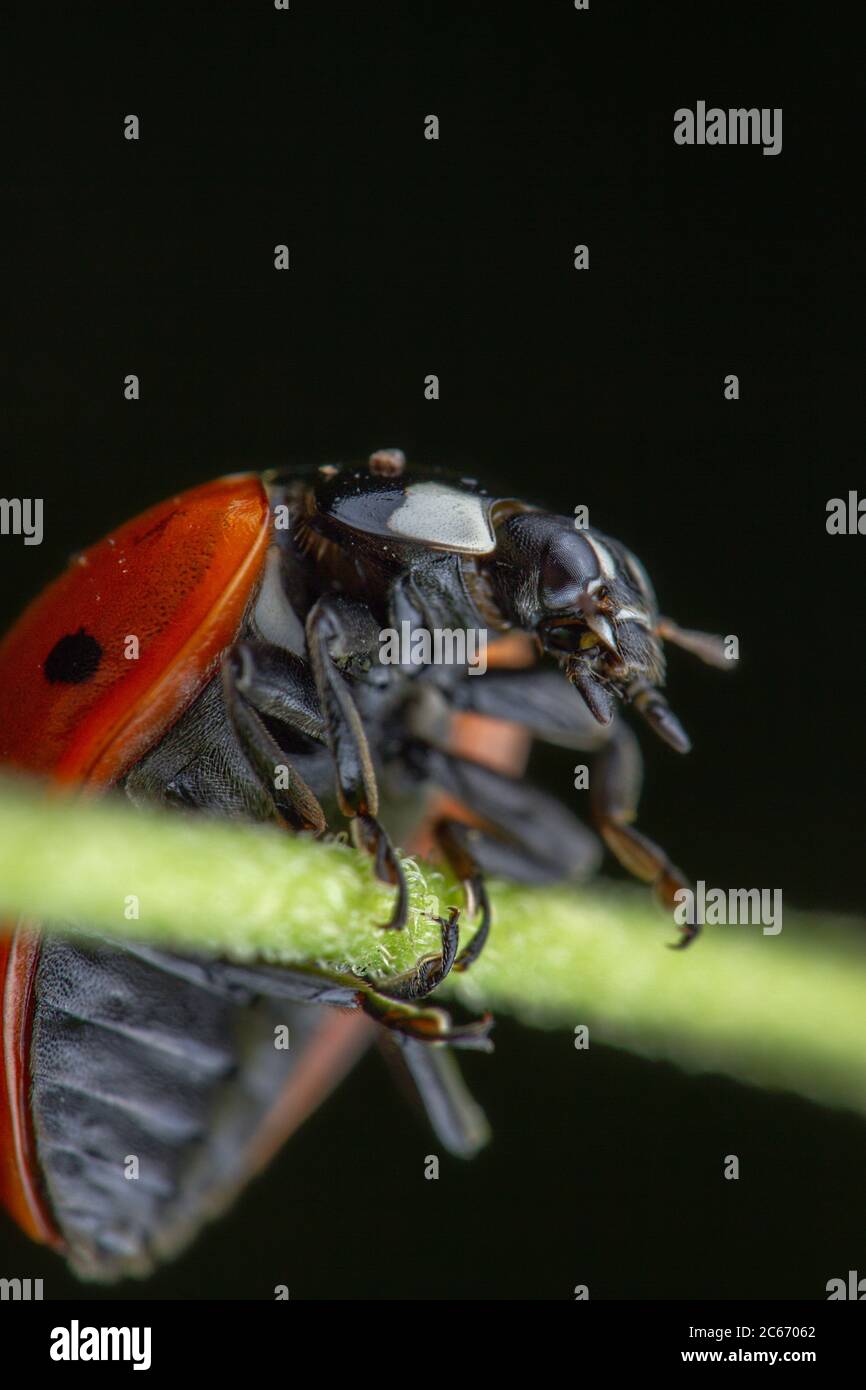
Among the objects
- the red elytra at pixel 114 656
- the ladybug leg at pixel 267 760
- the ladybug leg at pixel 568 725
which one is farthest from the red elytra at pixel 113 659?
the ladybug leg at pixel 568 725

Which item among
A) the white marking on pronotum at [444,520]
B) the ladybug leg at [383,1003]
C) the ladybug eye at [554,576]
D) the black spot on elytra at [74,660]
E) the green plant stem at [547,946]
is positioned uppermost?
the white marking on pronotum at [444,520]

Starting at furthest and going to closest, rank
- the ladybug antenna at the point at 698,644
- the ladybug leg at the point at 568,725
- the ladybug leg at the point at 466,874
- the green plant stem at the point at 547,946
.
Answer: the ladybug leg at the point at 568,725, the ladybug antenna at the point at 698,644, the ladybug leg at the point at 466,874, the green plant stem at the point at 547,946

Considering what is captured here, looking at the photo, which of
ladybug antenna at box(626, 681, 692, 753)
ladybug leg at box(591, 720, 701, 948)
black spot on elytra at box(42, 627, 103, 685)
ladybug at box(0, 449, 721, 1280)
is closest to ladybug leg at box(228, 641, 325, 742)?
ladybug at box(0, 449, 721, 1280)

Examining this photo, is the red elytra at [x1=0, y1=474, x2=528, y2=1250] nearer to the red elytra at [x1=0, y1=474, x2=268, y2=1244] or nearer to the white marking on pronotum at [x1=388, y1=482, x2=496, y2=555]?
the red elytra at [x1=0, y1=474, x2=268, y2=1244]

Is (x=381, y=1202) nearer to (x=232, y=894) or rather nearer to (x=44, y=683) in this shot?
(x=44, y=683)

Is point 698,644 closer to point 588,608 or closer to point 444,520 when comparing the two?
point 588,608

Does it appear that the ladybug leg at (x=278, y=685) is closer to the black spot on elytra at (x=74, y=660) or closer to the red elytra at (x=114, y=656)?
the red elytra at (x=114, y=656)

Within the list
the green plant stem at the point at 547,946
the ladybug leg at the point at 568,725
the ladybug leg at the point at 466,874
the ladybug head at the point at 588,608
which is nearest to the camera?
the green plant stem at the point at 547,946

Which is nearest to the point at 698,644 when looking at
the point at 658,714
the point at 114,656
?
the point at 658,714
